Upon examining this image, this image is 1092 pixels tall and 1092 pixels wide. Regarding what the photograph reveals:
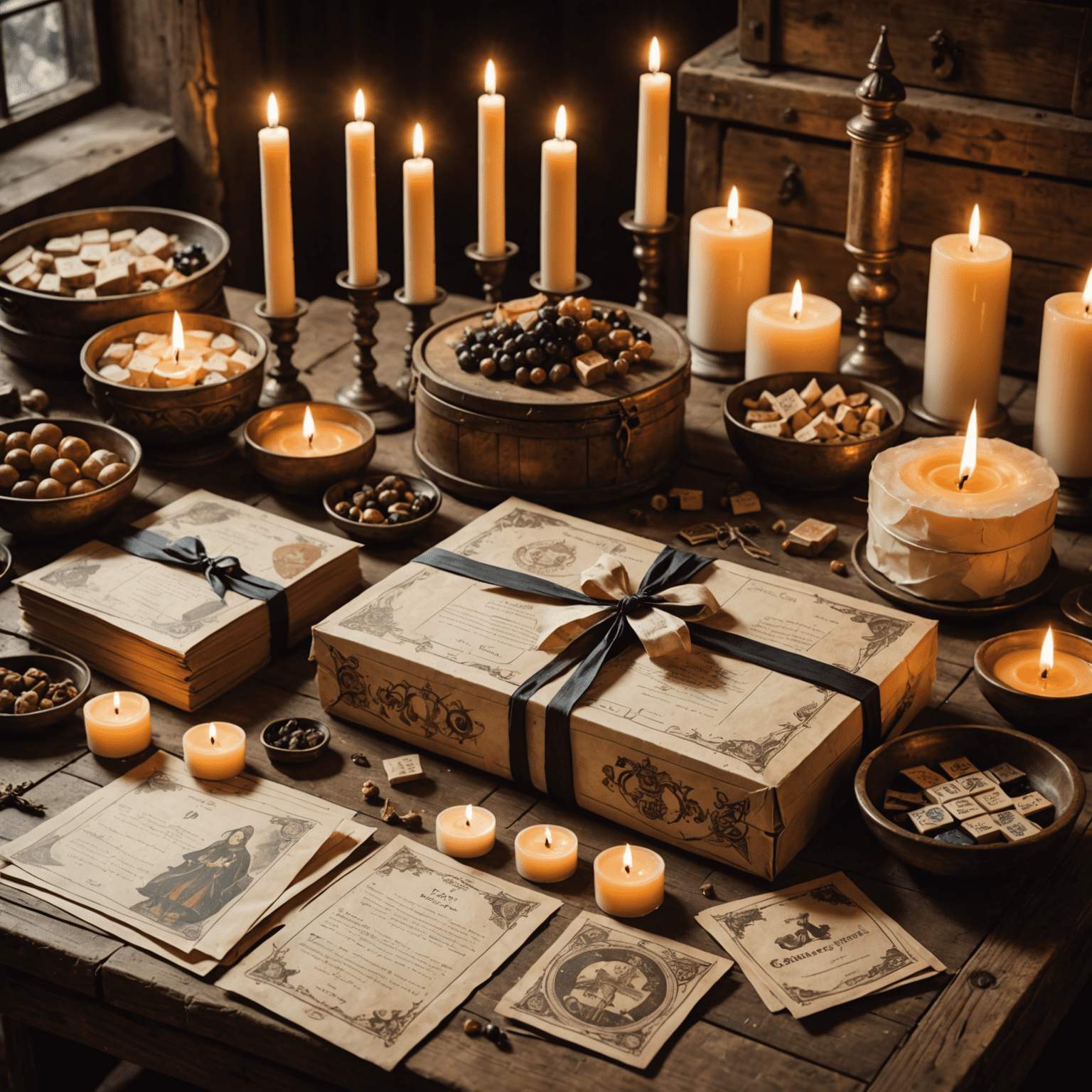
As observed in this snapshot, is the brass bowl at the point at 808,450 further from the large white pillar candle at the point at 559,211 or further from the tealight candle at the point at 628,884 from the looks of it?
the tealight candle at the point at 628,884

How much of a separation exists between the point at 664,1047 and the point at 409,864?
0.41 meters

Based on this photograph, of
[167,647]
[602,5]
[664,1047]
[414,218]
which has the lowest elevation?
[664,1047]

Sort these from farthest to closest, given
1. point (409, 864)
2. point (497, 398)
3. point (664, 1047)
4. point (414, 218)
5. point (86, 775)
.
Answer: point (414, 218), point (497, 398), point (86, 775), point (409, 864), point (664, 1047)

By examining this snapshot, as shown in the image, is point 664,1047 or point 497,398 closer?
point 664,1047

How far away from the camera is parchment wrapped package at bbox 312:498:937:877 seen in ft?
5.65

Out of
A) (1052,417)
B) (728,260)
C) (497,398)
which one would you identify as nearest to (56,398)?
(497,398)

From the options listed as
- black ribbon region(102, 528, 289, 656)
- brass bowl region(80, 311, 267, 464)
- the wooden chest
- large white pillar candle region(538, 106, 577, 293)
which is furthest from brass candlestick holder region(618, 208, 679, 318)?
black ribbon region(102, 528, 289, 656)

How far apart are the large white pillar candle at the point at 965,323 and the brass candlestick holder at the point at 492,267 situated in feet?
2.60

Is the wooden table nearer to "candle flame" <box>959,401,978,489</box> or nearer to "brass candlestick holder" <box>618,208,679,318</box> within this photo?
"candle flame" <box>959,401,978,489</box>

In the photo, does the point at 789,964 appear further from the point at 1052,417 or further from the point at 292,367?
the point at 292,367

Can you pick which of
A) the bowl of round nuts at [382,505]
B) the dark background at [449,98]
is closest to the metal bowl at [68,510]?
the bowl of round nuts at [382,505]

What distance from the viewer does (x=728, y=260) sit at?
9.04ft

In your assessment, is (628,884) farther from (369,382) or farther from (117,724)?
(369,382)

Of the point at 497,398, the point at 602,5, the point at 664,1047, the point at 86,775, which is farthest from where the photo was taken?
the point at 602,5
